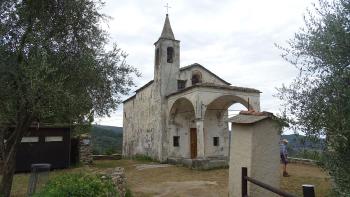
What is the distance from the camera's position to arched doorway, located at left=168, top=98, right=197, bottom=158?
20.5 meters

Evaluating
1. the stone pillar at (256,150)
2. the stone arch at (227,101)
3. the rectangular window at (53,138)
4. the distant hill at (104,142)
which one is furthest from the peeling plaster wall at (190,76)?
the stone pillar at (256,150)

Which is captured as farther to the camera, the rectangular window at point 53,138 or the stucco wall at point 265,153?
the rectangular window at point 53,138

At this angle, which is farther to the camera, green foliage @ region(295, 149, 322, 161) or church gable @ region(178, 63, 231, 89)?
church gable @ region(178, 63, 231, 89)

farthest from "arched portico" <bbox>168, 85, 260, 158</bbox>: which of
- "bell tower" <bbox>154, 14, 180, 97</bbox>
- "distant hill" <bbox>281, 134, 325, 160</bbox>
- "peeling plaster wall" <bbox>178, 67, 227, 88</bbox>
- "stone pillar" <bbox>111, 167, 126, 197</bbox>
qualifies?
"distant hill" <bbox>281, 134, 325, 160</bbox>

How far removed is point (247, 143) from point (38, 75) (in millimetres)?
4707

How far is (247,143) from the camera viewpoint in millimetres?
5336

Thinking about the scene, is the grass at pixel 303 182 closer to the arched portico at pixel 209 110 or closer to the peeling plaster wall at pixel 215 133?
the arched portico at pixel 209 110

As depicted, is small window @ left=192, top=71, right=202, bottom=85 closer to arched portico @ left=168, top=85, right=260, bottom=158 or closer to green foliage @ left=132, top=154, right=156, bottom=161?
arched portico @ left=168, top=85, right=260, bottom=158

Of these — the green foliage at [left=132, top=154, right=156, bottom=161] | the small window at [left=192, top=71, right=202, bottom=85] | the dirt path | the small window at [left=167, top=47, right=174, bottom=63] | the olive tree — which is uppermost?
the small window at [left=167, top=47, right=174, bottom=63]

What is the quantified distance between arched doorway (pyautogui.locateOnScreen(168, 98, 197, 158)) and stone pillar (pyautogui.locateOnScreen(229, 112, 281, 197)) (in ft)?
46.5

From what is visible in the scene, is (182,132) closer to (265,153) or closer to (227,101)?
(227,101)

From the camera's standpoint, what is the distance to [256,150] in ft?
17.3

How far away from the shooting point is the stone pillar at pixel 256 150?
5254mm

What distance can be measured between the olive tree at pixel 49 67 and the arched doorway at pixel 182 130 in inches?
453
